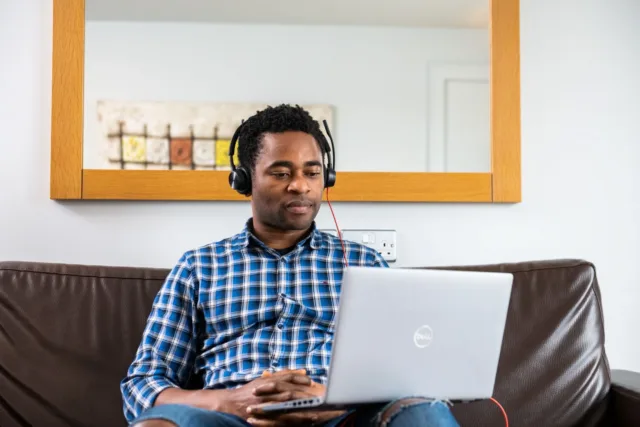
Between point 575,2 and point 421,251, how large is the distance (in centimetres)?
92

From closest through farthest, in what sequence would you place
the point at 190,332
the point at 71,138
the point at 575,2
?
the point at 190,332
the point at 71,138
the point at 575,2

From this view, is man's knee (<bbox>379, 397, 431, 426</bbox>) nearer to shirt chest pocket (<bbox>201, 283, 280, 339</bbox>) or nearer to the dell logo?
the dell logo

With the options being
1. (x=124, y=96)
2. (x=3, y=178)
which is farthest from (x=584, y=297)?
(x=3, y=178)

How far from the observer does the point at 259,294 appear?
4.69 ft

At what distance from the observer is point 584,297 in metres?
1.60

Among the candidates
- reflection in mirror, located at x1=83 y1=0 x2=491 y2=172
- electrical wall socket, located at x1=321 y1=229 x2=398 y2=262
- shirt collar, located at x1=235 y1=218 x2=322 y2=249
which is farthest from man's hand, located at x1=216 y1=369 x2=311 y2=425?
reflection in mirror, located at x1=83 y1=0 x2=491 y2=172

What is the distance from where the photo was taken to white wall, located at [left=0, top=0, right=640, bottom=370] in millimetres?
1824

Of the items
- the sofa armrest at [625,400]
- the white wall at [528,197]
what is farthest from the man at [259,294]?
the sofa armrest at [625,400]

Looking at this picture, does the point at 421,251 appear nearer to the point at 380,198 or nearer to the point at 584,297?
the point at 380,198

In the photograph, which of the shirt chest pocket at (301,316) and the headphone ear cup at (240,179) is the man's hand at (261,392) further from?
the headphone ear cup at (240,179)

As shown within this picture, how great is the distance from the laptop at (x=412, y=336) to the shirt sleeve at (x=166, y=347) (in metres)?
Answer: 0.35

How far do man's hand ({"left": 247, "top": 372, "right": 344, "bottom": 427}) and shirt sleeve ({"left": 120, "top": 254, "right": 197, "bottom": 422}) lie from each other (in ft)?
0.80

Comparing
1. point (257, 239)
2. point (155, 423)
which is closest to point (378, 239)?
point (257, 239)

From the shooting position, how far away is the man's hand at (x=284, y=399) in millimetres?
1120
